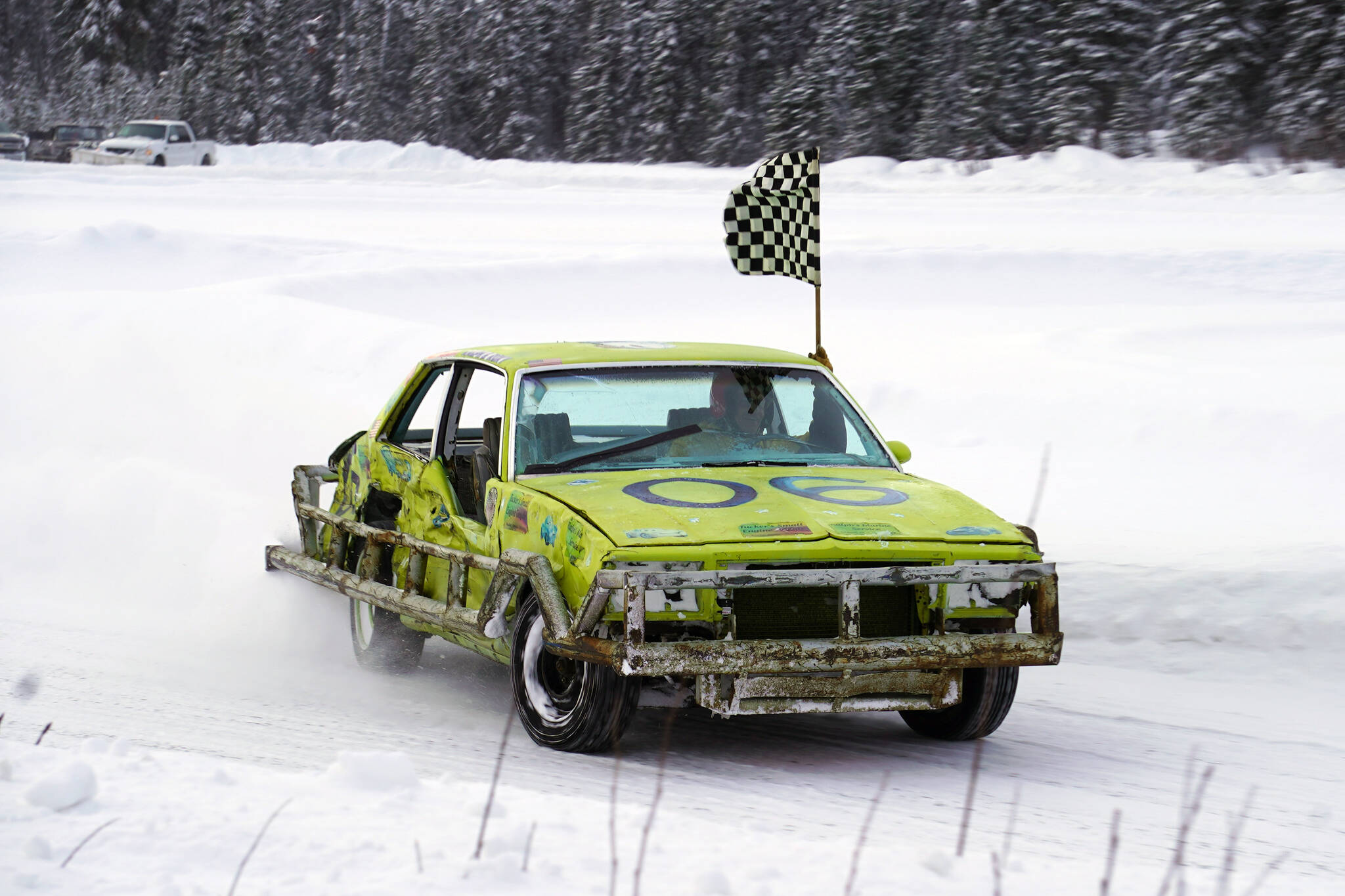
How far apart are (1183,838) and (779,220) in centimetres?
523

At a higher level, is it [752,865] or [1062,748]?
[752,865]

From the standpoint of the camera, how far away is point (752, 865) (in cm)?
347

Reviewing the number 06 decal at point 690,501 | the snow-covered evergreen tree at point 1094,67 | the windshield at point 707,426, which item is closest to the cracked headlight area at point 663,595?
the number 06 decal at point 690,501

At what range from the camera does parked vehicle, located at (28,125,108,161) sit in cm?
4238

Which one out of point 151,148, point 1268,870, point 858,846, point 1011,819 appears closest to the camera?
point 858,846

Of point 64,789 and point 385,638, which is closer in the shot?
point 64,789

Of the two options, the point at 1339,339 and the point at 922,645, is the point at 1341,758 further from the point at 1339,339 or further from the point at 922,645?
the point at 1339,339

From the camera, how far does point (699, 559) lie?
15.3ft

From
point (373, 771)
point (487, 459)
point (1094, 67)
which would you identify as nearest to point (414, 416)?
point (487, 459)

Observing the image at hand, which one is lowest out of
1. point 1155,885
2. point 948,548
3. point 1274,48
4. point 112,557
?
point 112,557

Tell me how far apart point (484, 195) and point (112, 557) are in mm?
24719

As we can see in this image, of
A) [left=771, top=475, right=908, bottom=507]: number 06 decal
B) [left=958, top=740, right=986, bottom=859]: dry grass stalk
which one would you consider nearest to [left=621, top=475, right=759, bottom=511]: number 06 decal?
[left=771, top=475, right=908, bottom=507]: number 06 decal

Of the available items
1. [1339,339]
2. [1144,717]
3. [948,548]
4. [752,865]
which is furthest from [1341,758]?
[1339,339]

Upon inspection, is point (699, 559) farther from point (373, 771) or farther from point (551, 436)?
point (551, 436)
